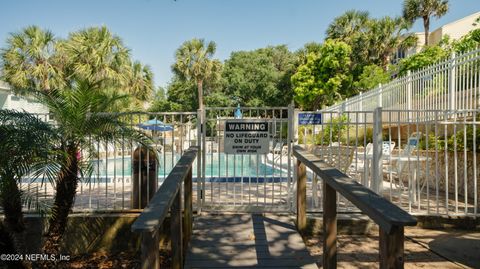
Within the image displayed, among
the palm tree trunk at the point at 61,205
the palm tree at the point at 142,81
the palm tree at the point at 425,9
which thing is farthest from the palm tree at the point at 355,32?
the palm tree trunk at the point at 61,205

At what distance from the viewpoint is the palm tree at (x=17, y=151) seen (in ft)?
13.1

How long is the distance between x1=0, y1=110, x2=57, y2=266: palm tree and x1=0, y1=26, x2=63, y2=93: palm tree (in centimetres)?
1449

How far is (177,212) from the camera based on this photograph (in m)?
3.28

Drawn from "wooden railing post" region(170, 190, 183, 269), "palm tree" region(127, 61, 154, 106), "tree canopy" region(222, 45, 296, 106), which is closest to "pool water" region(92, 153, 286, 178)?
"wooden railing post" region(170, 190, 183, 269)

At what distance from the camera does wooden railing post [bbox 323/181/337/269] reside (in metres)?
3.14

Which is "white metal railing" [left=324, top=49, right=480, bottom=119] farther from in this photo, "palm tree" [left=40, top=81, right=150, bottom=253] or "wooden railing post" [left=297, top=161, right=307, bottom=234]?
"palm tree" [left=40, top=81, right=150, bottom=253]

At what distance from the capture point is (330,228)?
318cm

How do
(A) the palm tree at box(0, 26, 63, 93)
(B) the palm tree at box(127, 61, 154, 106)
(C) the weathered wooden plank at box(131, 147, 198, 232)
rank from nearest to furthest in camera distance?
(C) the weathered wooden plank at box(131, 147, 198, 232) < (A) the palm tree at box(0, 26, 63, 93) < (B) the palm tree at box(127, 61, 154, 106)

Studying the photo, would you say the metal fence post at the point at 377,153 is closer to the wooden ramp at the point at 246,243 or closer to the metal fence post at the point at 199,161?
the wooden ramp at the point at 246,243

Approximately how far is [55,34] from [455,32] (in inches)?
1252

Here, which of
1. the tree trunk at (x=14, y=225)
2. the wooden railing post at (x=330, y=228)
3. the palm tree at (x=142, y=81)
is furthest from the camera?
the palm tree at (x=142, y=81)

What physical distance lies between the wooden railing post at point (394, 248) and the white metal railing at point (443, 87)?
19.8 feet

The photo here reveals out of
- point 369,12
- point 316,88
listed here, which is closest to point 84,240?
point 316,88

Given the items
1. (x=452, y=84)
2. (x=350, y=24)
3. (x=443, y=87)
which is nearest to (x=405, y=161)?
(x=452, y=84)
